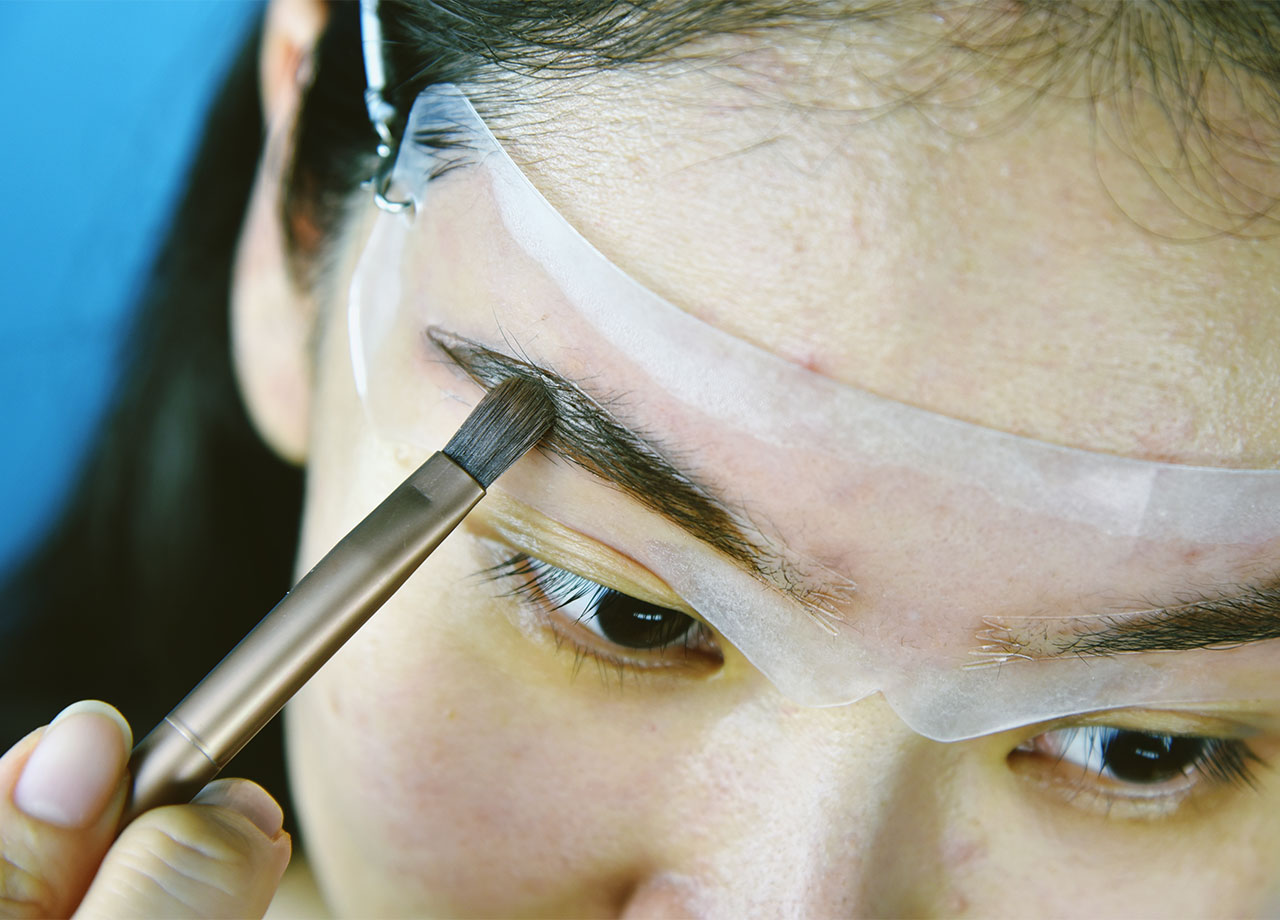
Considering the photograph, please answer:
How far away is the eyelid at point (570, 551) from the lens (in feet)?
1.57

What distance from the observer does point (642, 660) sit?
53 cm

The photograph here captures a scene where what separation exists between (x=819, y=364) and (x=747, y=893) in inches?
10.0

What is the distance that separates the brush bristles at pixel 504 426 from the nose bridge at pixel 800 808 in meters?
0.16

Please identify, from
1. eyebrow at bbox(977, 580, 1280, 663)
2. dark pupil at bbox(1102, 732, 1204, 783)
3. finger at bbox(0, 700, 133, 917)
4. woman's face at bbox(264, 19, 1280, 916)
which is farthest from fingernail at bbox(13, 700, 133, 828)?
dark pupil at bbox(1102, 732, 1204, 783)

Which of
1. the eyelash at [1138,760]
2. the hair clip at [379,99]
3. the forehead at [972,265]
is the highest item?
the hair clip at [379,99]

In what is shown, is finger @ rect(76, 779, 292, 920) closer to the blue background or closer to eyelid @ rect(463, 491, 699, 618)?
eyelid @ rect(463, 491, 699, 618)

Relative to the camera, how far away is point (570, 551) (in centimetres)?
49

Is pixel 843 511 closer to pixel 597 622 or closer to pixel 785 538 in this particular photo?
pixel 785 538

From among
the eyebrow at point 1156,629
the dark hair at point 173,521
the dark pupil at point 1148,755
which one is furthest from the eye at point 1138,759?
the dark hair at point 173,521

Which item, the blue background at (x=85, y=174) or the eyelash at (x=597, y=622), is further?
the blue background at (x=85, y=174)

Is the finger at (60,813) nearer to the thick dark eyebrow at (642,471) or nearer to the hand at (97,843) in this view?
the hand at (97,843)

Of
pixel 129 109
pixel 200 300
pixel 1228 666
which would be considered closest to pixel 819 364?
pixel 1228 666

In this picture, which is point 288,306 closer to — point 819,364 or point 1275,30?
point 819,364

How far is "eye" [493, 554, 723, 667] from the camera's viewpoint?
53cm
